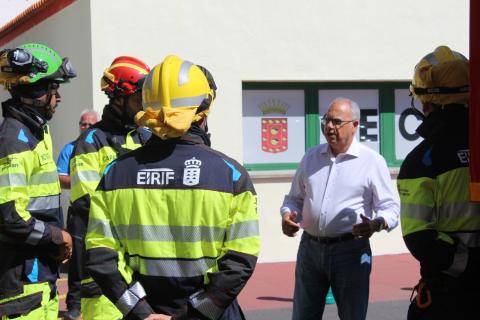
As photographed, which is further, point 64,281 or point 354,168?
point 64,281

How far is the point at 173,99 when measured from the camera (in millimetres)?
3418

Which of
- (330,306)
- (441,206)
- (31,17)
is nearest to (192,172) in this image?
(441,206)

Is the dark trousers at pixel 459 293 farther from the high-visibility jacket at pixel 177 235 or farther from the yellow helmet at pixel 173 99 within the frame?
the yellow helmet at pixel 173 99

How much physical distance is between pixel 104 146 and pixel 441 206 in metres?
2.13

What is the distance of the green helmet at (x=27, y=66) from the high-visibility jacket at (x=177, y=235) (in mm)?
1542

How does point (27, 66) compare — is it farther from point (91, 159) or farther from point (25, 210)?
point (25, 210)

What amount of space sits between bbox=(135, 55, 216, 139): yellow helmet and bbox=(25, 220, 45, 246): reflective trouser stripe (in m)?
1.29

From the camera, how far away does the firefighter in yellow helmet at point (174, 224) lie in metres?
3.32

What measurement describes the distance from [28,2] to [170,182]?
19.5 m

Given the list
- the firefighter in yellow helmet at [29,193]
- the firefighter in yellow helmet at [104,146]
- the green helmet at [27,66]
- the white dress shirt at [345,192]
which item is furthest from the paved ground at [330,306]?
the green helmet at [27,66]

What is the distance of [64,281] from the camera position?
35.2 ft

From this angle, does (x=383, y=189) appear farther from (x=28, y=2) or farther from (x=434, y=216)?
(x=28, y=2)

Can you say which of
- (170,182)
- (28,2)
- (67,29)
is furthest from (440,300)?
(28,2)

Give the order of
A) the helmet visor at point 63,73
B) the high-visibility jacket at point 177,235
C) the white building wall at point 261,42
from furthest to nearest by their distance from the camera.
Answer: the white building wall at point 261,42, the helmet visor at point 63,73, the high-visibility jacket at point 177,235
